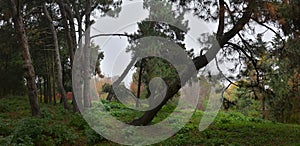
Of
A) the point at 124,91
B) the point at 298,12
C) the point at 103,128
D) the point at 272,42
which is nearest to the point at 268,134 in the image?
the point at 272,42

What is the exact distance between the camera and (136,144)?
8.68 m

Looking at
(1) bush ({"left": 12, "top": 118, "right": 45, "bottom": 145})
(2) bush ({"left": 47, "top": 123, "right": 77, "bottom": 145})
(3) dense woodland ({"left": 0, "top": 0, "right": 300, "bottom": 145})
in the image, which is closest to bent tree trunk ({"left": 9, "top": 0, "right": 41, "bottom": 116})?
(3) dense woodland ({"left": 0, "top": 0, "right": 300, "bottom": 145})

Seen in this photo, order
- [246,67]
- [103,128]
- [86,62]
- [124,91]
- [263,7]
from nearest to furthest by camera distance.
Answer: [263,7] < [103,128] < [246,67] < [86,62] < [124,91]

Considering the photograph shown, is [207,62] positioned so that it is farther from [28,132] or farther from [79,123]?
[28,132]

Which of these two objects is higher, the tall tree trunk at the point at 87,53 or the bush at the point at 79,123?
the tall tree trunk at the point at 87,53

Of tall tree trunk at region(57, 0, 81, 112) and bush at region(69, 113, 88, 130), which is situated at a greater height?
tall tree trunk at region(57, 0, 81, 112)

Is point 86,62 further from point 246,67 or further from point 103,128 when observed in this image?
point 246,67

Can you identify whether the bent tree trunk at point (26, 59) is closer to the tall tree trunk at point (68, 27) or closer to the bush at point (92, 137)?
the bush at point (92, 137)

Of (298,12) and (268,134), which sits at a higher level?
(298,12)

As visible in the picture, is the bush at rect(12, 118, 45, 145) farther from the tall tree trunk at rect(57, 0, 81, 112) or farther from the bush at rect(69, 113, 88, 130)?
the tall tree trunk at rect(57, 0, 81, 112)

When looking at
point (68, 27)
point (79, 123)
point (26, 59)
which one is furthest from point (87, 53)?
point (79, 123)

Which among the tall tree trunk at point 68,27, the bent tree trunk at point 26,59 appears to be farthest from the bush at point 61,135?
the tall tree trunk at point 68,27

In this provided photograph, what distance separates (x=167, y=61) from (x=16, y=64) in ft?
42.3

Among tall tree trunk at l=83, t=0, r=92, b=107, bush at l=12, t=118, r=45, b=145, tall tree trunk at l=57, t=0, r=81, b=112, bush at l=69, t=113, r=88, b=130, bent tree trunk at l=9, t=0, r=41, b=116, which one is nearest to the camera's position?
bush at l=12, t=118, r=45, b=145
